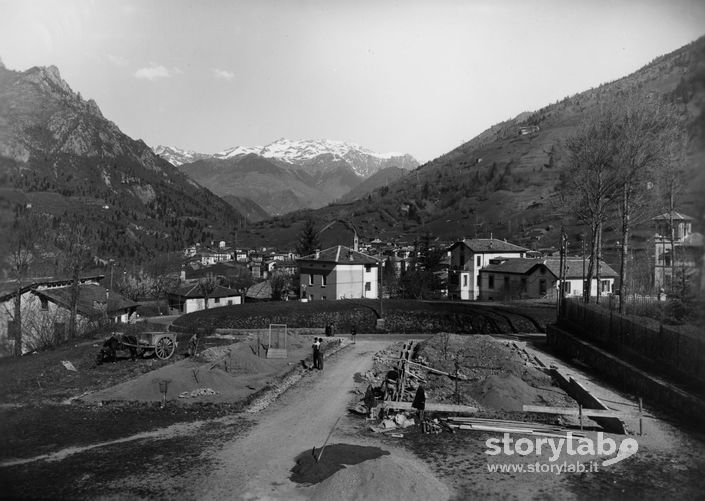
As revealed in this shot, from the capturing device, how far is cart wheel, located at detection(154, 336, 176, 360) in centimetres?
2955

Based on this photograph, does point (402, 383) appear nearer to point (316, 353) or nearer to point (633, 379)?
point (316, 353)

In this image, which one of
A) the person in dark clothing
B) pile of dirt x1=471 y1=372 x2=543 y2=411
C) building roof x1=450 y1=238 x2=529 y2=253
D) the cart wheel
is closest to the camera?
the person in dark clothing

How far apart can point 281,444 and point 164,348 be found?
52.2 feet

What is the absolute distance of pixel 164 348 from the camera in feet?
97.9

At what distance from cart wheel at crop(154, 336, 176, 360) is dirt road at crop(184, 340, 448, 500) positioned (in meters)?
8.49

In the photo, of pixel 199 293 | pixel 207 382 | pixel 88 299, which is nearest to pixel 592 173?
pixel 207 382

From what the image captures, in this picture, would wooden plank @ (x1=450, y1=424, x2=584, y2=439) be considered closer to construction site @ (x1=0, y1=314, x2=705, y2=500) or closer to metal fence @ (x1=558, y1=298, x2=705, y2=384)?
construction site @ (x1=0, y1=314, x2=705, y2=500)

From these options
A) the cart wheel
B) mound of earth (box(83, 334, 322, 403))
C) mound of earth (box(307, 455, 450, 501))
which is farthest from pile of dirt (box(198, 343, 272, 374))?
mound of earth (box(307, 455, 450, 501))

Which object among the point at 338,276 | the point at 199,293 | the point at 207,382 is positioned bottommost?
the point at 207,382

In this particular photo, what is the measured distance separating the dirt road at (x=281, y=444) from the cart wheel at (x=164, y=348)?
8.49 meters

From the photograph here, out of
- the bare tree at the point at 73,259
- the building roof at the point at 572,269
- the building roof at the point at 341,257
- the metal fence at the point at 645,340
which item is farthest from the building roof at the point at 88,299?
the building roof at the point at 572,269

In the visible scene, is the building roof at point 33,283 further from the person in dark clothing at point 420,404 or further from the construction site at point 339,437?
the person in dark clothing at point 420,404

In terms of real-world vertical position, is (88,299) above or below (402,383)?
above

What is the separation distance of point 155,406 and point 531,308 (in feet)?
114
